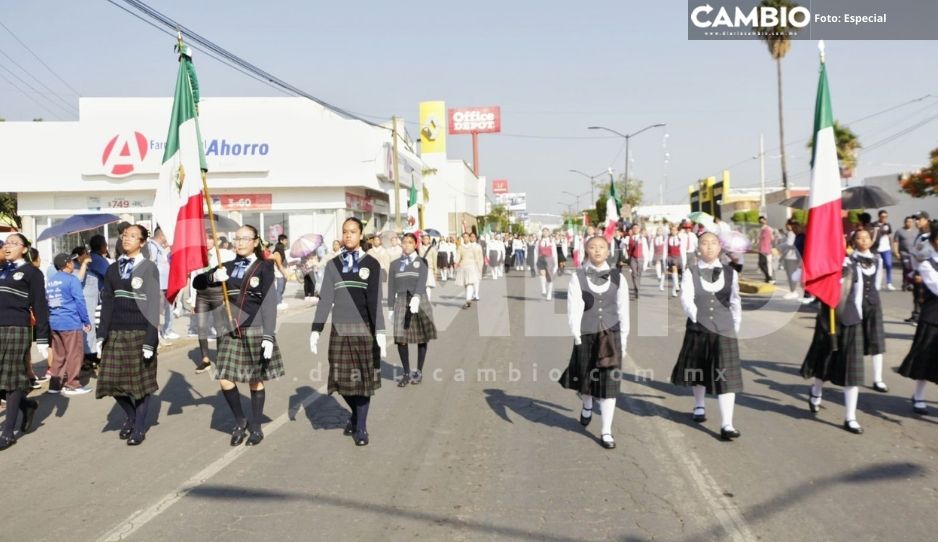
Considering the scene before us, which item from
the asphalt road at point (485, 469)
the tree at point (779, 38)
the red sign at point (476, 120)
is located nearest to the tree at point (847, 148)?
the tree at point (779, 38)

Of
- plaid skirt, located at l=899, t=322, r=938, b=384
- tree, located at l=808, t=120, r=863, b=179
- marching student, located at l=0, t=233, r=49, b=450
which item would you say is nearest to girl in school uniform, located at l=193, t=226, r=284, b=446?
marching student, located at l=0, t=233, r=49, b=450

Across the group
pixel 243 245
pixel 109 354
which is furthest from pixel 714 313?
pixel 109 354

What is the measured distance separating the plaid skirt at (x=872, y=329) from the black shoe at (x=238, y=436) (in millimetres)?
6190

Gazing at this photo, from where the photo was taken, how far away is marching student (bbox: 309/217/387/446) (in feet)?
21.9

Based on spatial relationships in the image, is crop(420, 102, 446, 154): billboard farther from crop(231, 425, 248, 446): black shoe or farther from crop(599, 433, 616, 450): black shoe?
crop(599, 433, 616, 450): black shoe

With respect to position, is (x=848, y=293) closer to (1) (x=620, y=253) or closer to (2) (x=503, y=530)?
(2) (x=503, y=530)

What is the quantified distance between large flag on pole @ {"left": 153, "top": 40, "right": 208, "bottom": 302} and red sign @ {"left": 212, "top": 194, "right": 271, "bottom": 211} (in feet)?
96.3

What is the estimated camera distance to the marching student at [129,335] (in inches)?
271

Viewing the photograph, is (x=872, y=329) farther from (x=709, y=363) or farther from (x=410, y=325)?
(x=410, y=325)

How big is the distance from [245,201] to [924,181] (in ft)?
96.3

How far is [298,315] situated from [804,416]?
13.4m

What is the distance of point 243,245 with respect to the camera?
22.1 ft

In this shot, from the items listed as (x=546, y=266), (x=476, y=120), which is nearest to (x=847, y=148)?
(x=546, y=266)

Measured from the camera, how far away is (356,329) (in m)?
6.75
